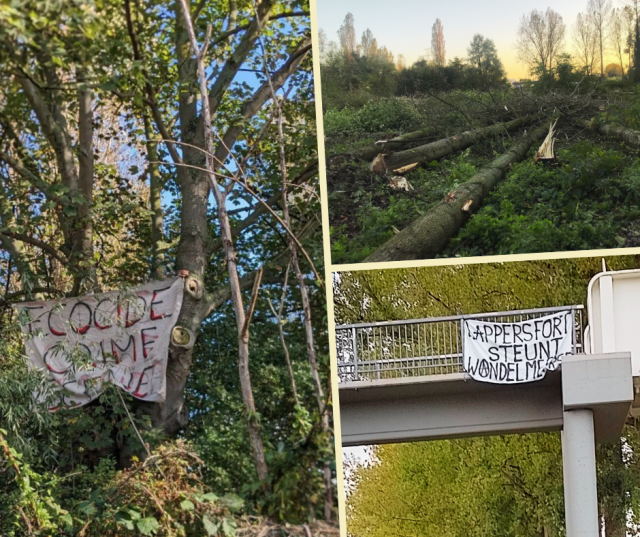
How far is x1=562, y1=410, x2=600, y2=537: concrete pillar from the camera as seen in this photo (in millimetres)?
6719

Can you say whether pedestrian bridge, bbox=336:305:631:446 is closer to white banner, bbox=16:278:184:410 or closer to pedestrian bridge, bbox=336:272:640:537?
pedestrian bridge, bbox=336:272:640:537

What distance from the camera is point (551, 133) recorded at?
6703mm

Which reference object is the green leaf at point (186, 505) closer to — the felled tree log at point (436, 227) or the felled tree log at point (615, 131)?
the felled tree log at point (436, 227)

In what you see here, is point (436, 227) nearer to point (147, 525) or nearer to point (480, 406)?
point (480, 406)

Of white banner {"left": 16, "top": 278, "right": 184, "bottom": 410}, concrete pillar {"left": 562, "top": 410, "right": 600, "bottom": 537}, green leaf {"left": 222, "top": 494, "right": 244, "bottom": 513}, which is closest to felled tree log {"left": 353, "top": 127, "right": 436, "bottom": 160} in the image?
white banner {"left": 16, "top": 278, "right": 184, "bottom": 410}

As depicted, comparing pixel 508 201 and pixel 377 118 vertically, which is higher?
pixel 377 118

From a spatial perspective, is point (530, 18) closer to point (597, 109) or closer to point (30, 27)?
point (597, 109)

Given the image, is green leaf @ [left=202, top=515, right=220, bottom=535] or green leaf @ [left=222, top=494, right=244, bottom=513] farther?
green leaf @ [left=222, top=494, right=244, bottom=513]

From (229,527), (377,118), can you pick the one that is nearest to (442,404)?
(229,527)

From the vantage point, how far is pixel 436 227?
618 centimetres

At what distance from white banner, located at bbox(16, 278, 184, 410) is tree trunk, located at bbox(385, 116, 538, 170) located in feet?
6.50

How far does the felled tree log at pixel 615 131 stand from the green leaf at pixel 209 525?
4.08 metres

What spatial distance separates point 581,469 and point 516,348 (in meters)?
1.07

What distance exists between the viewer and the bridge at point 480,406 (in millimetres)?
6695
